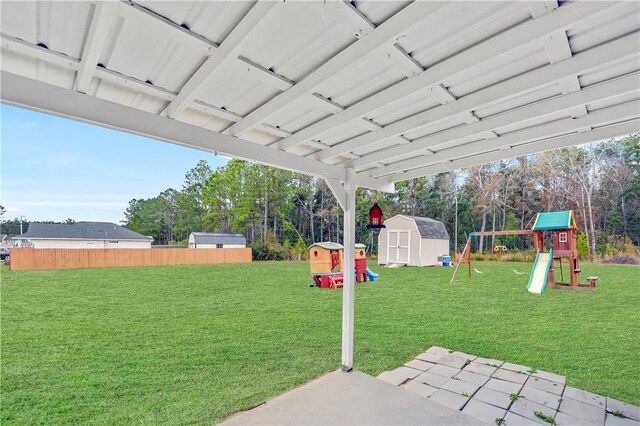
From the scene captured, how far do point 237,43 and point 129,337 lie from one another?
3.80 m

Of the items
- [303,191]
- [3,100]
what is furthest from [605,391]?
[303,191]

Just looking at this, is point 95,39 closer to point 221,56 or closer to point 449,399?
point 221,56

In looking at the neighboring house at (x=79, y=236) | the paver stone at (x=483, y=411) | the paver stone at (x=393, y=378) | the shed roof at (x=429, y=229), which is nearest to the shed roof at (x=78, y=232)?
the neighboring house at (x=79, y=236)

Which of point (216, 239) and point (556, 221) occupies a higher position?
point (556, 221)

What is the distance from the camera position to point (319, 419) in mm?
2027

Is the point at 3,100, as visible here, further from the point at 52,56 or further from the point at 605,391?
the point at 605,391

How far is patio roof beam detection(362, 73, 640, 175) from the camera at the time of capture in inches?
58.1

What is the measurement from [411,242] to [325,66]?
11.4 m

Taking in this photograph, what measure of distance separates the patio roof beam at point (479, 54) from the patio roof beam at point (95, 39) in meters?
1.18

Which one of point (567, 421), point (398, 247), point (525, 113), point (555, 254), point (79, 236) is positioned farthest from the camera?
point (79, 236)

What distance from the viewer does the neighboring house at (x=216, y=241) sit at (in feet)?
61.9

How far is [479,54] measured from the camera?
1.29 meters

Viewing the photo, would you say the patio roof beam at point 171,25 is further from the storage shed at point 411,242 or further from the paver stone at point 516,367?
the storage shed at point 411,242

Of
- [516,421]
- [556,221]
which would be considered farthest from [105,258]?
[556,221]
